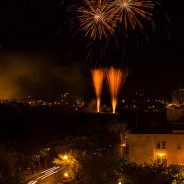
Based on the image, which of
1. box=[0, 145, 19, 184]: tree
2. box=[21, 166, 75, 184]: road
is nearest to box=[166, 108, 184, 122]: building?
box=[21, 166, 75, 184]: road

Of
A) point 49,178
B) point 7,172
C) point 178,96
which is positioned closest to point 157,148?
point 49,178

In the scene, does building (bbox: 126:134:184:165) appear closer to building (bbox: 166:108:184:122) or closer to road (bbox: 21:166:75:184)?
road (bbox: 21:166:75:184)

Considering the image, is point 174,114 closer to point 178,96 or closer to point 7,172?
point 7,172

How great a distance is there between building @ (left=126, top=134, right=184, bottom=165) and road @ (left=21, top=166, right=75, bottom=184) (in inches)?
237

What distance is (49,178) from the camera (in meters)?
26.5

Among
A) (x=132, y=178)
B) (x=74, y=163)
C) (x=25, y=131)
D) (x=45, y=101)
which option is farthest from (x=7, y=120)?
(x=45, y=101)

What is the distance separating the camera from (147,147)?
2905cm

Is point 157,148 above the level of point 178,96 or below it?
below

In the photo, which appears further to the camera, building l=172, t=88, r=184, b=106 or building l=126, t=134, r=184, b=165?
building l=172, t=88, r=184, b=106

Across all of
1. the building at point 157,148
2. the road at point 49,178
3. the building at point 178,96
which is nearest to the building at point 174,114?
the building at point 157,148

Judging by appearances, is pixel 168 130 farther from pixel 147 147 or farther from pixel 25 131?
pixel 25 131

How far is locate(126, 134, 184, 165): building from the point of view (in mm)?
28375

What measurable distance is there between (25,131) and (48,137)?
172 inches

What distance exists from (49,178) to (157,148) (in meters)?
9.12
